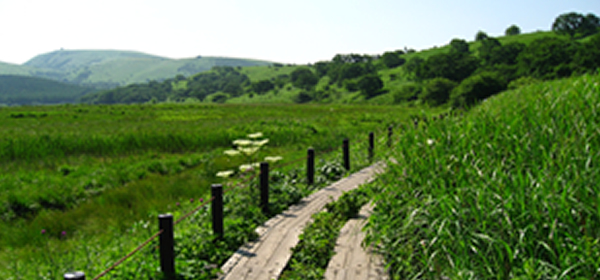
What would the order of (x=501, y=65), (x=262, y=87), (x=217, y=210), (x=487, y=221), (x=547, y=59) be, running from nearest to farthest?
(x=487, y=221) < (x=217, y=210) < (x=547, y=59) < (x=501, y=65) < (x=262, y=87)

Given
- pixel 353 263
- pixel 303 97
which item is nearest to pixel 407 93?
pixel 303 97

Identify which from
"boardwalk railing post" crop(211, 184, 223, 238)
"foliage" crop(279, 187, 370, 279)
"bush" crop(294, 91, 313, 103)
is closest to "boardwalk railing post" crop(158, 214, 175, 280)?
"boardwalk railing post" crop(211, 184, 223, 238)

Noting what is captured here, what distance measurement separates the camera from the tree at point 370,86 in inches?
4338

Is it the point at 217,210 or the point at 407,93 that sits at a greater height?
the point at 407,93

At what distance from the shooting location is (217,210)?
632 centimetres

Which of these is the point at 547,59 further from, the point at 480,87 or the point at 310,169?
the point at 310,169

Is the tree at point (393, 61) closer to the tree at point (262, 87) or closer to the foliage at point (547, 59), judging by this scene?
the tree at point (262, 87)

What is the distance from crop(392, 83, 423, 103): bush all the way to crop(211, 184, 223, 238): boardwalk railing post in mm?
88622

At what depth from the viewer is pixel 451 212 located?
4422mm

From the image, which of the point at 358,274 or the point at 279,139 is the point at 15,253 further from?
the point at 279,139

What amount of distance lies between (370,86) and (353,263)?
10847 centimetres

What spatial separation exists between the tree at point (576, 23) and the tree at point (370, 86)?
184 ft

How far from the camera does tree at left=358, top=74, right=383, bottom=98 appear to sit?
362 ft

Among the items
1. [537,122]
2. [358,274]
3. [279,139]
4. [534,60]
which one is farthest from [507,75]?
[358,274]
